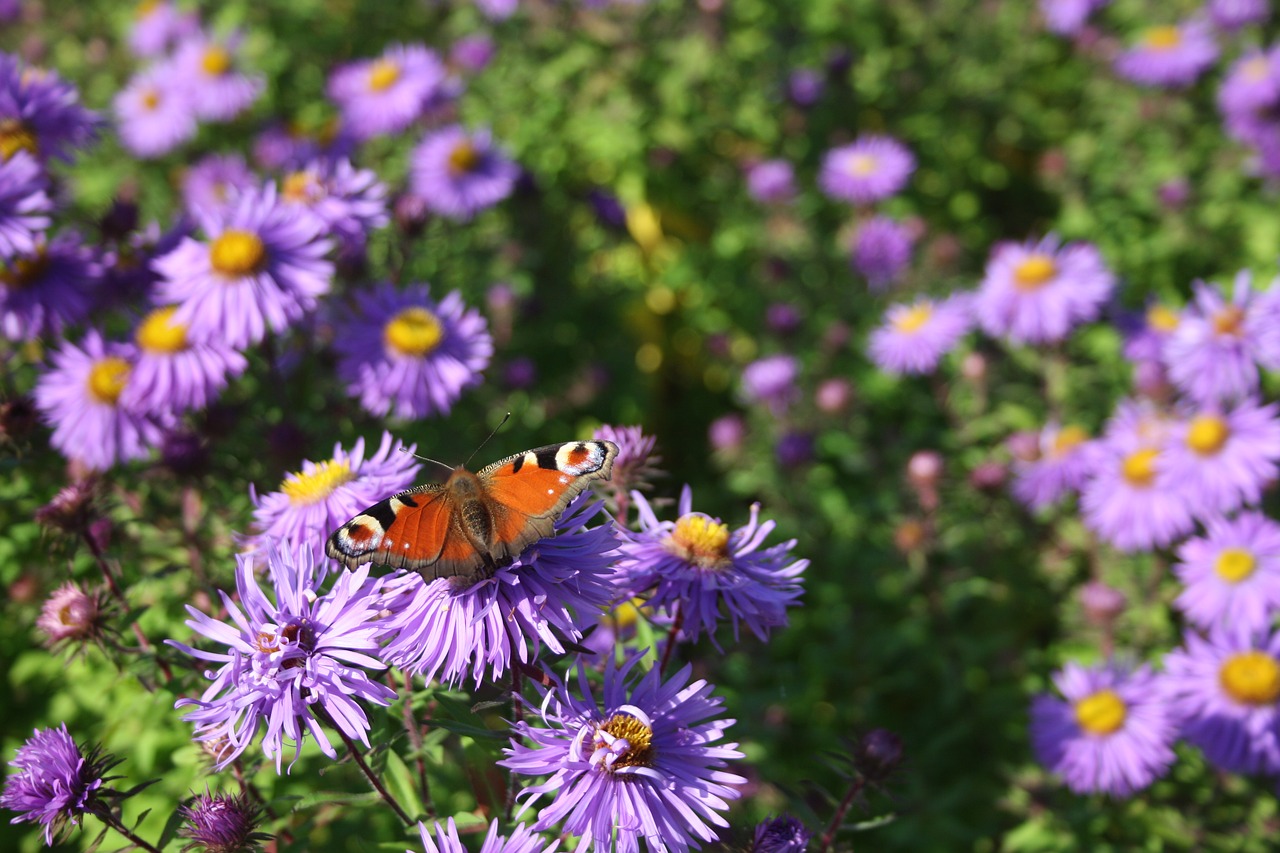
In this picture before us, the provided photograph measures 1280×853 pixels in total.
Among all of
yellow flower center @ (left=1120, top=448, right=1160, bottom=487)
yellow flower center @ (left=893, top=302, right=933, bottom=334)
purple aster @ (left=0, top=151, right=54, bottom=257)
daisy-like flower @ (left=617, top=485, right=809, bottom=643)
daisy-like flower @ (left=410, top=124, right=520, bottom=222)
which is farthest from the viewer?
daisy-like flower @ (left=410, top=124, right=520, bottom=222)

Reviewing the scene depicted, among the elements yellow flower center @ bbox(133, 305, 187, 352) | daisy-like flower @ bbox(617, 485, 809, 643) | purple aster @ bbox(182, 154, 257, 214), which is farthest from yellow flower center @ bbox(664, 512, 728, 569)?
purple aster @ bbox(182, 154, 257, 214)

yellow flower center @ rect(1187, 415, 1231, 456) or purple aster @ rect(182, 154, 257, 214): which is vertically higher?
purple aster @ rect(182, 154, 257, 214)

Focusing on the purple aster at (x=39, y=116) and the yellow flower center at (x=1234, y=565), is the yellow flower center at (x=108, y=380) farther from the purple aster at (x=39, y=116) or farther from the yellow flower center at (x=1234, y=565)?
the yellow flower center at (x=1234, y=565)

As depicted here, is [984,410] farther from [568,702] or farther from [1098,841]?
[568,702]

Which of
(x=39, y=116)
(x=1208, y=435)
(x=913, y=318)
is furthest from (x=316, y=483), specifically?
(x=1208, y=435)

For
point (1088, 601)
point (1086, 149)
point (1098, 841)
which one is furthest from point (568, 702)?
point (1086, 149)

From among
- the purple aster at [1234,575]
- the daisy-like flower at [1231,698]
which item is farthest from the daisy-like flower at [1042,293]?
the daisy-like flower at [1231,698]

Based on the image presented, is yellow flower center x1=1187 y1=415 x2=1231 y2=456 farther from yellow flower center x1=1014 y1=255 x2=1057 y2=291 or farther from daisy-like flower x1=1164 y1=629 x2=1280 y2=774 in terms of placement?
yellow flower center x1=1014 y1=255 x2=1057 y2=291
